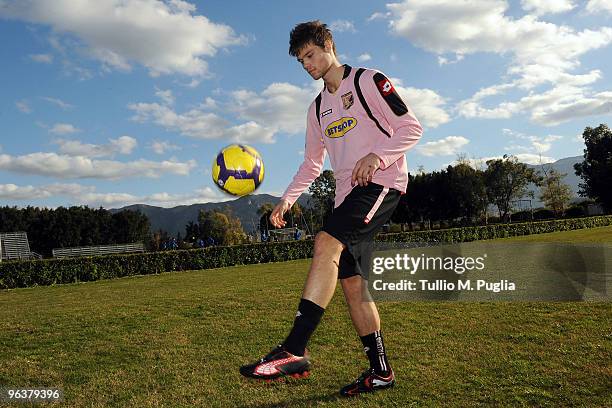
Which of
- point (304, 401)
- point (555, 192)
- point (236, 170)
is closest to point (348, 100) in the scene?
point (304, 401)

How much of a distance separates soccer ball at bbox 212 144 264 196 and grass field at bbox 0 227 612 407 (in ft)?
7.32

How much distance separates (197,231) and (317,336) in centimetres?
12998

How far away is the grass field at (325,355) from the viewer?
4.42 metres

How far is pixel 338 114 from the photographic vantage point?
411 cm

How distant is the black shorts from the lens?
149 inches

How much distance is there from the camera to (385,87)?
391 cm

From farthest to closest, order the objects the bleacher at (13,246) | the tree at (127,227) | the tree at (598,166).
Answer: the tree at (127,227) → the tree at (598,166) → the bleacher at (13,246)

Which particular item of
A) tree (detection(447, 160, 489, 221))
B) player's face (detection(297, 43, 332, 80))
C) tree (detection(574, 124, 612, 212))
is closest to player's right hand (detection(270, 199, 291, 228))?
player's face (detection(297, 43, 332, 80))

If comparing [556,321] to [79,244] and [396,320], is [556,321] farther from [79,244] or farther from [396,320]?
[79,244]

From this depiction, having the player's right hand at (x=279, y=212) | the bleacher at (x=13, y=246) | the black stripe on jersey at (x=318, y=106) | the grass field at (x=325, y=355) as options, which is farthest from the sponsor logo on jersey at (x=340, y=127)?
the bleacher at (x=13, y=246)

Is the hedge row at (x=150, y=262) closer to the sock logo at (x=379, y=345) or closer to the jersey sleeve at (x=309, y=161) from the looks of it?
the jersey sleeve at (x=309, y=161)

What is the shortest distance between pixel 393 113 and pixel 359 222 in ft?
3.04

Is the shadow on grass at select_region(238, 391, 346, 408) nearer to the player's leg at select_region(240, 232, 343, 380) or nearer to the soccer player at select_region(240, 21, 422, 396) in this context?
the soccer player at select_region(240, 21, 422, 396)

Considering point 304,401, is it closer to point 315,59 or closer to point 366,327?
point 366,327
